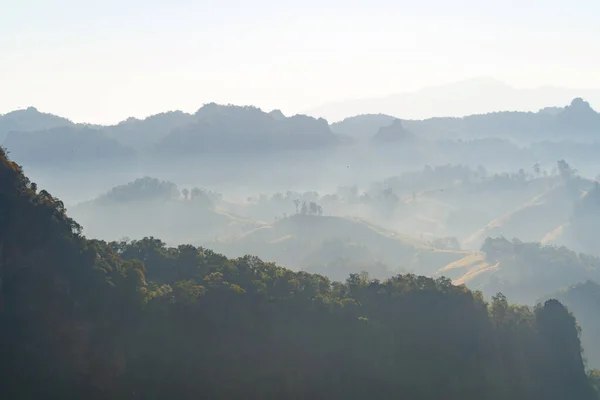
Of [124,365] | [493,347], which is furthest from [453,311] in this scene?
[124,365]

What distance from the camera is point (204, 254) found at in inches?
3856

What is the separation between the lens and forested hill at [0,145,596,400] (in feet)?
203

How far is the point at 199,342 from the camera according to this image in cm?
7081

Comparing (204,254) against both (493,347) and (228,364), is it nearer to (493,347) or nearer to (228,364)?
(228,364)

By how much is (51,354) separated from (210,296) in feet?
65.1

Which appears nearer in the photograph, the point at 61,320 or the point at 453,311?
the point at 61,320

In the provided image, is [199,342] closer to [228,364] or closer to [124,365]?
[228,364]

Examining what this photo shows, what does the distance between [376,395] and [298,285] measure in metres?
16.7

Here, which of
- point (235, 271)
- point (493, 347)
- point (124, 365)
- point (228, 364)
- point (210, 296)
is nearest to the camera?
point (124, 365)

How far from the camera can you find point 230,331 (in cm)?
7331

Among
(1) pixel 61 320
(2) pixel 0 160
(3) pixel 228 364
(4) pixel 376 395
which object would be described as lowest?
(4) pixel 376 395

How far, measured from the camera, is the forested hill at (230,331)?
6175 cm

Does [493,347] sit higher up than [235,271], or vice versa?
[235,271]

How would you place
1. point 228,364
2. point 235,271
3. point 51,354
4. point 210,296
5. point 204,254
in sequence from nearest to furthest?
point 51,354, point 228,364, point 210,296, point 235,271, point 204,254
